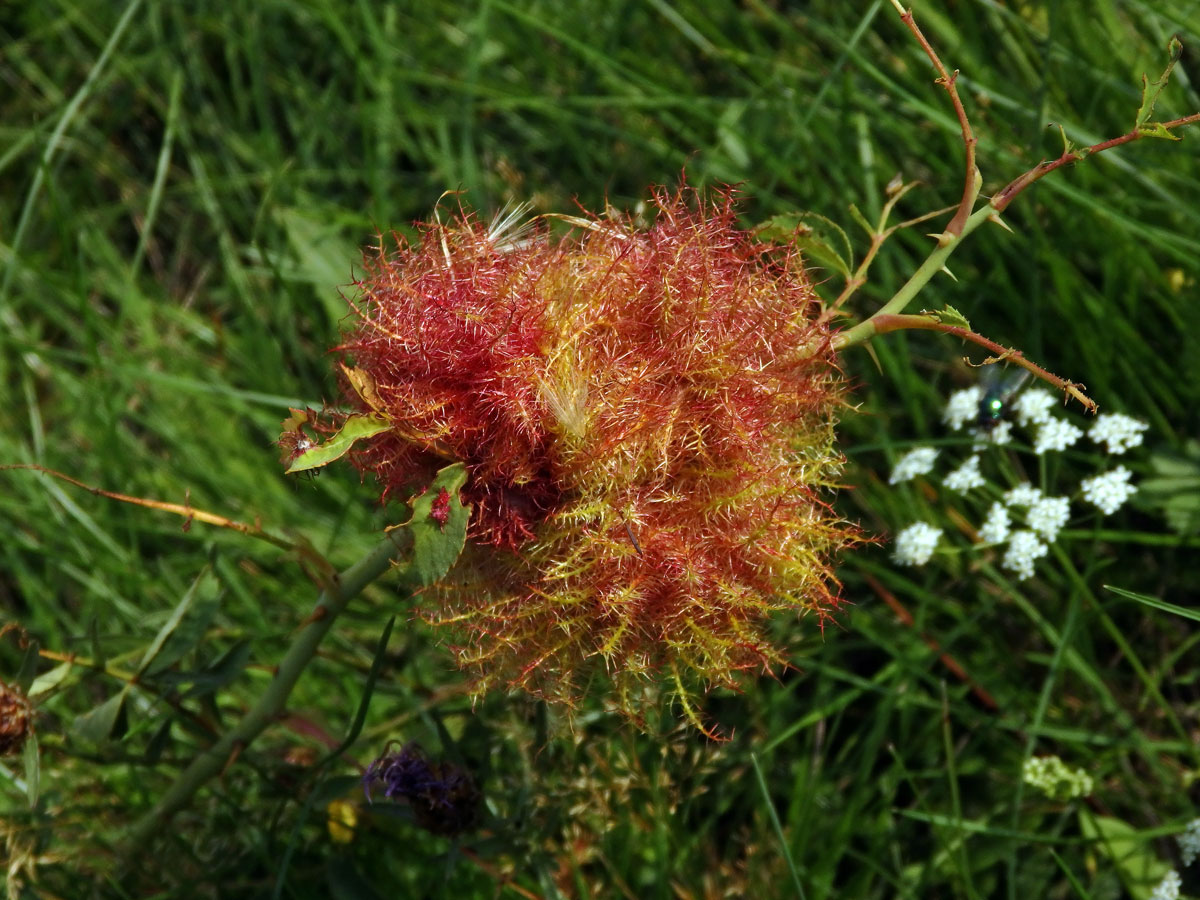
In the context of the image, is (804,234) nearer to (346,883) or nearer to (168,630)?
(168,630)

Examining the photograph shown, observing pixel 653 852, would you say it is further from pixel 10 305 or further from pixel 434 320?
pixel 10 305

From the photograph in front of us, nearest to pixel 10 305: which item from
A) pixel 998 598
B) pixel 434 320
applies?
pixel 434 320

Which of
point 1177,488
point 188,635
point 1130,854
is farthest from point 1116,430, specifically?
point 188,635

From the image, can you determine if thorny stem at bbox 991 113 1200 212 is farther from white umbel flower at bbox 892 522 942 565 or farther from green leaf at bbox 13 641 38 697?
green leaf at bbox 13 641 38 697

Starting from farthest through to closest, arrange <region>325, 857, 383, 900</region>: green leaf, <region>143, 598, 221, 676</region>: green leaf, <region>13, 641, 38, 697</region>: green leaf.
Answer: <region>325, 857, 383, 900</region>: green leaf, <region>143, 598, 221, 676</region>: green leaf, <region>13, 641, 38, 697</region>: green leaf

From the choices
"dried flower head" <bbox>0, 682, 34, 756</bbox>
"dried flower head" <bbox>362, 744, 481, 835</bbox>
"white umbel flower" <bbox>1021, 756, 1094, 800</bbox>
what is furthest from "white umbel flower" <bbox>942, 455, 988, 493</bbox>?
"dried flower head" <bbox>0, 682, 34, 756</bbox>
